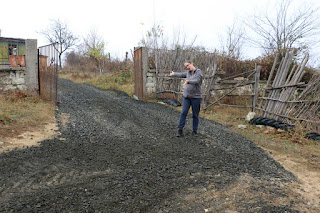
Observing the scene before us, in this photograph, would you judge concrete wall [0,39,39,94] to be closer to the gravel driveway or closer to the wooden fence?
the gravel driveway

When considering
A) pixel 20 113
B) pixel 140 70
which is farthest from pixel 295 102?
pixel 20 113

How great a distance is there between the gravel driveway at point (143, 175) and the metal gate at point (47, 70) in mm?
4154

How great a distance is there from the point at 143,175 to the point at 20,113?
479cm

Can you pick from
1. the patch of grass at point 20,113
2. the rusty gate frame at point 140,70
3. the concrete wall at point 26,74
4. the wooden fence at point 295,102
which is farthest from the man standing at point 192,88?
the concrete wall at point 26,74

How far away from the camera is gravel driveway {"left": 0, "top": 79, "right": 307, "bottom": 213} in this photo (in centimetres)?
254

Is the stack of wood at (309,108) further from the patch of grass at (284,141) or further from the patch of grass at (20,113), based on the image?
the patch of grass at (20,113)

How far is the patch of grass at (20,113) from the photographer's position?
5.15 m

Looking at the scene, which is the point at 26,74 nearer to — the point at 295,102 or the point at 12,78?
the point at 12,78

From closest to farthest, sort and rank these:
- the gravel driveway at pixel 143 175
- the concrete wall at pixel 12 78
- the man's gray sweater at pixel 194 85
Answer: the gravel driveway at pixel 143 175 → the man's gray sweater at pixel 194 85 → the concrete wall at pixel 12 78

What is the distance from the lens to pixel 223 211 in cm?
248

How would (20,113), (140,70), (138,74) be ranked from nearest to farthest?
(20,113)
(140,70)
(138,74)

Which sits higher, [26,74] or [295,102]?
[26,74]

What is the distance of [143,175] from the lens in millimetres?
3281

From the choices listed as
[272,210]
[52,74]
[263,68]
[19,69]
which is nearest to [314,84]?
[272,210]
